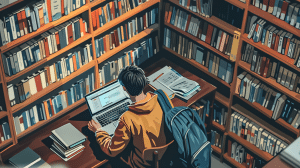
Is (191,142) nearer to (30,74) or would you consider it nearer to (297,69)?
(297,69)

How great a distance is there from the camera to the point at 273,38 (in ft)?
12.6

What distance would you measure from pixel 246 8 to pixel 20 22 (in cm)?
198

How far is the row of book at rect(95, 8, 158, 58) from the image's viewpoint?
416 cm

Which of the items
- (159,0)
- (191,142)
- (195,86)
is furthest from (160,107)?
(159,0)

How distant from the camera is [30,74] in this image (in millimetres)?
3760

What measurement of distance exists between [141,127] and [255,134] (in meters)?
1.88

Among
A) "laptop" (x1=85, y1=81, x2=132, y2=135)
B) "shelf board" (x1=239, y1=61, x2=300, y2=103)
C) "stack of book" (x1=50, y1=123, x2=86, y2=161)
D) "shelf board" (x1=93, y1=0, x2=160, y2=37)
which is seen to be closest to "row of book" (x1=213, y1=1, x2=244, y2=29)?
"shelf board" (x1=239, y1=61, x2=300, y2=103)

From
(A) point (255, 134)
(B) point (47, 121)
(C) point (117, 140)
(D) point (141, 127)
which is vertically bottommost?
(A) point (255, 134)

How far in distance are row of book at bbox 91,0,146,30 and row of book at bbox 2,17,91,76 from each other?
138 mm

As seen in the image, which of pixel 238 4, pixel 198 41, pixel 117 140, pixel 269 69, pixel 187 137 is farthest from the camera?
pixel 198 41

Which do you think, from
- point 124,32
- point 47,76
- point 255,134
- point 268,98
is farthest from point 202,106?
point 47,76

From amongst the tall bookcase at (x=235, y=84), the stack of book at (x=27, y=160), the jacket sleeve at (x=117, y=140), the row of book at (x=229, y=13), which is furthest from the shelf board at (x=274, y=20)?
the stack of book at (x=27, y=160)

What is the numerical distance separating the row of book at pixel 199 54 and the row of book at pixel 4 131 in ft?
6.53

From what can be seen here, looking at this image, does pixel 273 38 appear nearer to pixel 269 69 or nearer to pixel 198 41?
pixel 269 69
